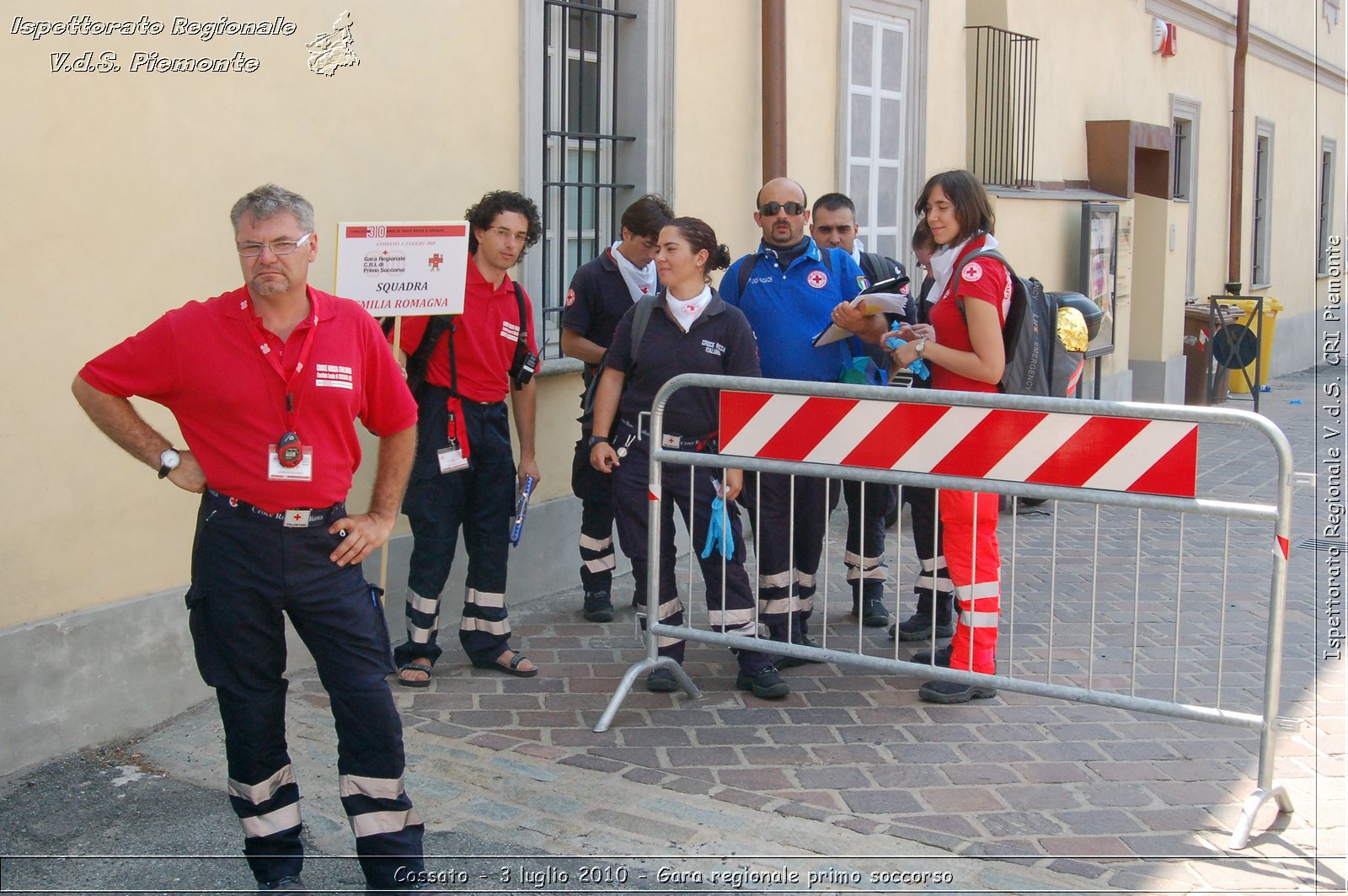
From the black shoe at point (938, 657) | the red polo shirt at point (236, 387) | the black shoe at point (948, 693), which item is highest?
the red polo shirt at point (236, 387)

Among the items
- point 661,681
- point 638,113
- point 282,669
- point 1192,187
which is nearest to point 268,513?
point 282,669

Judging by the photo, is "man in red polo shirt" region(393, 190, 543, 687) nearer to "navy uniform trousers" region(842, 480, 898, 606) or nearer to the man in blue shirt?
the man in blue shirt

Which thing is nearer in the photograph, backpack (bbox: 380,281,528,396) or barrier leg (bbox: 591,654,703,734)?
barrier leg (bbox: 591,654,703,734)

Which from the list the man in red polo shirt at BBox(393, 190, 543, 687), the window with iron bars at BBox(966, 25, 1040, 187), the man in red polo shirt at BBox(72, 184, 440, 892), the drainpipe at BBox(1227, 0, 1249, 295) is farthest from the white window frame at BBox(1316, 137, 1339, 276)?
the man in red polo shirt at BBox(72, 184, 440, 892)

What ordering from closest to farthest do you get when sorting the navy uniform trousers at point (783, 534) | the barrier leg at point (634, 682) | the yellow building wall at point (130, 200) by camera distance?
the yellow building wall at point (130, 200) < the barrier leg at point (634, 682) < the navy uniform trousers at point (783, 534)

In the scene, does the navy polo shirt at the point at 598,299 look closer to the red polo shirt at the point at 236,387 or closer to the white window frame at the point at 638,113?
the white window frame at the point at 638,113

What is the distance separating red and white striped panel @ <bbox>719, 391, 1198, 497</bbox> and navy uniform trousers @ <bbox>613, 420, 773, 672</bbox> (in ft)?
1.11

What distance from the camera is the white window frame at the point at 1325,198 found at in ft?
80.8

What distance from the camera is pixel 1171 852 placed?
4.31 metres

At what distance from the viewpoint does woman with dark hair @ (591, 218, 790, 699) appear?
18.6 feet

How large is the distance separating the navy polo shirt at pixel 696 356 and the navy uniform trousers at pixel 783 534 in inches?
17.4

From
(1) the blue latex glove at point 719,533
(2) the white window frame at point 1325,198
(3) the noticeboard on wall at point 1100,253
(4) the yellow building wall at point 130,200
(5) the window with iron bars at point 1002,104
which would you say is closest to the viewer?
(4) the yellow building wall at point 130,200

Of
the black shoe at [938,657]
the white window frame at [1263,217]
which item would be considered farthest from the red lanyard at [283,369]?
the white window frame at [1263,217]

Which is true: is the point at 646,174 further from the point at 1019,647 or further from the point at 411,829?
the point at 411,829
